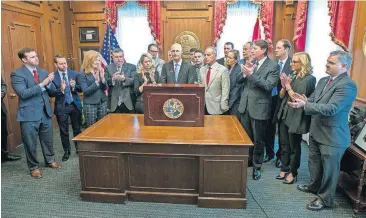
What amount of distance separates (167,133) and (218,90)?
115 cm

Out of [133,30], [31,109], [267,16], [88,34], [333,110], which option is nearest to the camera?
[333,110]

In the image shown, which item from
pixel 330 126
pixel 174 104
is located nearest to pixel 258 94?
pixel 330 126

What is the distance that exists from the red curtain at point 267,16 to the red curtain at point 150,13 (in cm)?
200

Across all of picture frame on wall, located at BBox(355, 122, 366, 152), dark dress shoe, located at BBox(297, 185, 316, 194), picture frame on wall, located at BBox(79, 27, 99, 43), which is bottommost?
dark dress shoe, located at BBox(297, 185, 316, 194)

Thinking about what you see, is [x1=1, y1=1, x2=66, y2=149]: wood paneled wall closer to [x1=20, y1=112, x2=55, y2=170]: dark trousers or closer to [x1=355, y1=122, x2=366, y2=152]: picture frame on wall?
[x1=20, y1=112, x2=55, y2=170]: dark trousers

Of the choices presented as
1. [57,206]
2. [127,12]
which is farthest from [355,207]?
[127,12]

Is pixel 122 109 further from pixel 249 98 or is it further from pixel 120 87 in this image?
pixel 249 98

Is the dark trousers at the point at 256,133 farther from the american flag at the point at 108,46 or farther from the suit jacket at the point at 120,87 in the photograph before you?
the american flag at the point at 108,46

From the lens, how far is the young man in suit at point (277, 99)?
127 inches

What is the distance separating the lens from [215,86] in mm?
3402

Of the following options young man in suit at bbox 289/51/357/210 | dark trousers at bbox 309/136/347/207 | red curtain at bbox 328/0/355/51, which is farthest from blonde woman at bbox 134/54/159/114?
red curtain at bbox 328/0/355/51

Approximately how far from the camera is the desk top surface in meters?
2.39

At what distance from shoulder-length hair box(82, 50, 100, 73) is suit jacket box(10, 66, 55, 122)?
1.80ft

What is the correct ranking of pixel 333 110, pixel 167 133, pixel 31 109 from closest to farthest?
pixel 333 110 → pixel 167 133 → pixel 31 109
